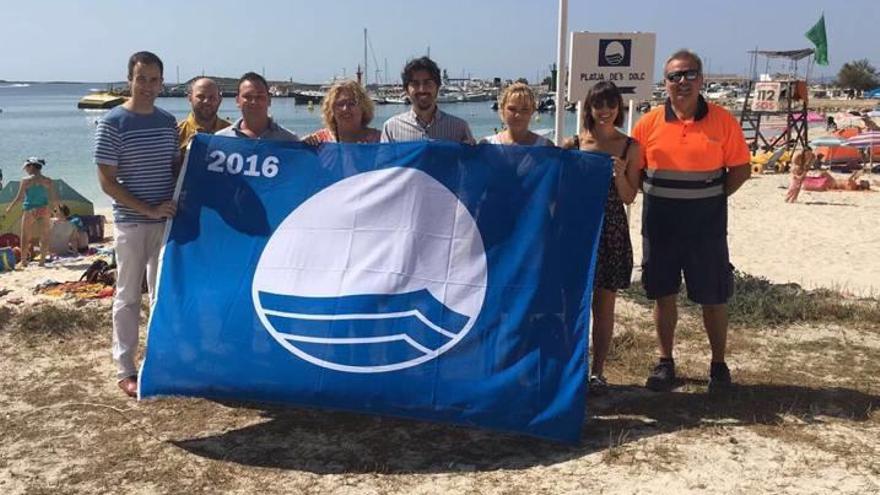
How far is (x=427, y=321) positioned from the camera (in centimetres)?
379

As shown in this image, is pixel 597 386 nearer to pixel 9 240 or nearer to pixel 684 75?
pixel 684 75

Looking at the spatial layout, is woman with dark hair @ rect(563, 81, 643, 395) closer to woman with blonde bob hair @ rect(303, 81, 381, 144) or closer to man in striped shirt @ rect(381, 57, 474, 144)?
man in striped shirt @ rect(381, 57, 474, 144)

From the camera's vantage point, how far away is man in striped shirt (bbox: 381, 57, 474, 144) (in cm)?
425

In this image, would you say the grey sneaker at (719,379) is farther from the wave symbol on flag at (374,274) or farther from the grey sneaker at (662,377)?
the wave symbol on flag at (374,274)

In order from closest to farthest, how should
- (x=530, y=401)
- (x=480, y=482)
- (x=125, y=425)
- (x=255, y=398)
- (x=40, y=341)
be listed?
(x=480, y=482) < (x=530, y=401) < (x=255, y=398) < (x=125, y=425) < (x=40, y=341)

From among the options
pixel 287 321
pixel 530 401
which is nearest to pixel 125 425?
pixel 287 321

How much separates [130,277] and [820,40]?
3114 centimetres

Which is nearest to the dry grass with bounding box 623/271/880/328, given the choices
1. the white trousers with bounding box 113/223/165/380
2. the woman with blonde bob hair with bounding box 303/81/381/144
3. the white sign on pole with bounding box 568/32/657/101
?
the white sign on pole with bounding box 568/32/657/101

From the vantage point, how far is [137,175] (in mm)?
4227

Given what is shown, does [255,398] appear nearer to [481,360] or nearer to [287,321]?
[287,321]

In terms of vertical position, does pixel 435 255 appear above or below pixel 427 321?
above

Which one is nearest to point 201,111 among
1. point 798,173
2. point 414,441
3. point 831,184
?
point 414,441

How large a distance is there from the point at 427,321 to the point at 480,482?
820 mm

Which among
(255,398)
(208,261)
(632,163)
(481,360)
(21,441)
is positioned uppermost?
(632,163)
